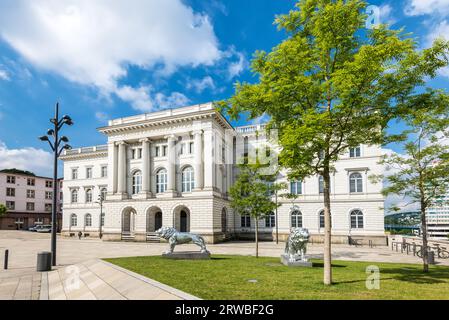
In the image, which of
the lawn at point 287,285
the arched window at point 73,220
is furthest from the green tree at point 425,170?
the arched window at point 73,220

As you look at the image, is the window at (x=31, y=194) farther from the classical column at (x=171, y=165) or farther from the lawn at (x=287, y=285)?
the lawn at (x=287, y=285)

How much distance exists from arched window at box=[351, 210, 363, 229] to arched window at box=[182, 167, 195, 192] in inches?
846

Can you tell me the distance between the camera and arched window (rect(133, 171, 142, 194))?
44.6 metres

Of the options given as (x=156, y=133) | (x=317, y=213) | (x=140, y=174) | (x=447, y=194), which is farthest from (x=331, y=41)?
(x=140, y=174)

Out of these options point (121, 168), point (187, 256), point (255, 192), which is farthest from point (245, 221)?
point (187, 256)

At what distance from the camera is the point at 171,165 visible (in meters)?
41.1

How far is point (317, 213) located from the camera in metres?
38.2

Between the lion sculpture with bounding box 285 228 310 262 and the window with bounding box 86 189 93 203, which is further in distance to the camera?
the window with bounding box 86 189 93 203

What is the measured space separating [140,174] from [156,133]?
713cm

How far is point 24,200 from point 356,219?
75.2 metres

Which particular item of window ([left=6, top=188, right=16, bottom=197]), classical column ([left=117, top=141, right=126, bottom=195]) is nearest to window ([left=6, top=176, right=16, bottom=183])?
window ([left=6, top=188, right=16, bottom=197])

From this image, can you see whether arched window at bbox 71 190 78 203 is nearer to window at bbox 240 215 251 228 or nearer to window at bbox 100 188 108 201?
window at bbox 100 188 108 201

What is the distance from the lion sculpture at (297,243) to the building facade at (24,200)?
248ft

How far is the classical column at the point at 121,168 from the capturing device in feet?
145
